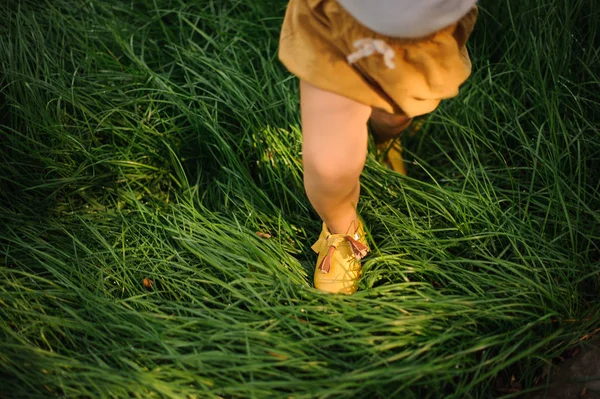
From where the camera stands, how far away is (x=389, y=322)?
135cm

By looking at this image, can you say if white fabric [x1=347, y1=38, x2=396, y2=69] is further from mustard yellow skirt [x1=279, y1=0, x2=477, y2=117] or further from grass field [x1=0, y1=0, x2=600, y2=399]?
grass field [x1=0, y1=0, x2=600, y2=399]

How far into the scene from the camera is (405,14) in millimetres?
1093

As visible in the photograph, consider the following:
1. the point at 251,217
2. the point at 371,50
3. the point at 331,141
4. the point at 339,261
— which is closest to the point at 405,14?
the point at 371,50

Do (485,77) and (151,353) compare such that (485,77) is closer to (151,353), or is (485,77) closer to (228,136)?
(228,136)

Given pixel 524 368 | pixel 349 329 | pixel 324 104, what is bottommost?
pixel 524 368

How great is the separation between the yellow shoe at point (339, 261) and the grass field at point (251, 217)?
0.13ft

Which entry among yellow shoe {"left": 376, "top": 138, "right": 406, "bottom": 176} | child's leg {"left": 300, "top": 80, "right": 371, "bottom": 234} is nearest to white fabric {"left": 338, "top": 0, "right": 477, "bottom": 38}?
child's leg {"left": 300, "top": 80, "right": 371, "bottom": 234}

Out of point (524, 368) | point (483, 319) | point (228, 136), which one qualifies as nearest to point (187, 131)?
point (228, 136)

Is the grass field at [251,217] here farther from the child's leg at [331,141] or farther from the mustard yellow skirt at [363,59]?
the mustard yellow skirt at [363,59]

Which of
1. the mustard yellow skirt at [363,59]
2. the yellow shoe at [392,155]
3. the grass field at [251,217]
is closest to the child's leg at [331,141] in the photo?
the mustard yellow skirt at [363,59]

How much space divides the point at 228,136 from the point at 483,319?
0.85 meters

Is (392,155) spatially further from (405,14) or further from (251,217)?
(405,14)

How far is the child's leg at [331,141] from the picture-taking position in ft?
4.07

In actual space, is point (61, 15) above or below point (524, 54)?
above
